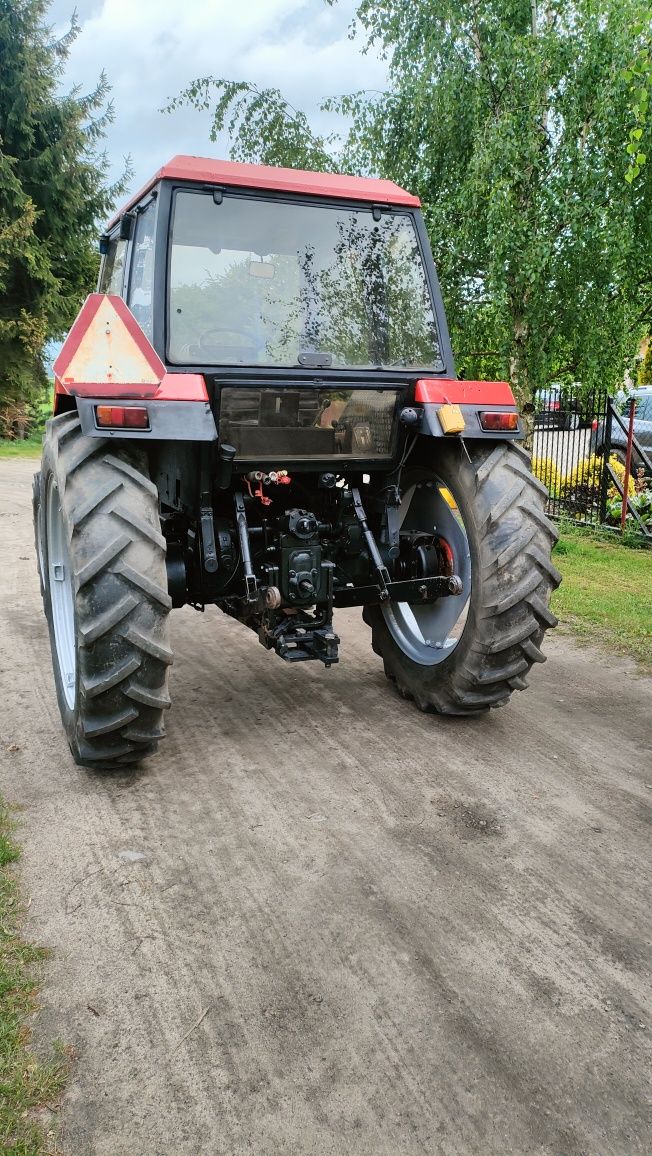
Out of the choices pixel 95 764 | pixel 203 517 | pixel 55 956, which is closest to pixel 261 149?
pixel 203 517

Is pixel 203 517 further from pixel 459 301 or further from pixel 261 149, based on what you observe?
pixel 261 149

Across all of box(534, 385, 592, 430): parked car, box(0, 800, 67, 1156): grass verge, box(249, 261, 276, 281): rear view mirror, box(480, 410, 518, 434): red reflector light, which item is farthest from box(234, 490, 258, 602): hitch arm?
box(534, 385, 592, 430): parked car

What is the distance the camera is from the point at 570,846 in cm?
329

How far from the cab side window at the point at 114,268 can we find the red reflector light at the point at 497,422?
6.50 ft

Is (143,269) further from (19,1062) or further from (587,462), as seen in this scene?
(587,462)

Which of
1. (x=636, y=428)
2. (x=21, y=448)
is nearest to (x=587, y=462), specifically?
(x=636, y=428)

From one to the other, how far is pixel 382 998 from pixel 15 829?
160cm

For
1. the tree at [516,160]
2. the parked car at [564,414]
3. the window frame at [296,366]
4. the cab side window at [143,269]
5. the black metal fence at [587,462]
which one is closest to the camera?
the window frame at [296,366]

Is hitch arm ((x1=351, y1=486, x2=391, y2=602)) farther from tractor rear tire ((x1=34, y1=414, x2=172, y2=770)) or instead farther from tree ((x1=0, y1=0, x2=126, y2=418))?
tree ((x1=0, y1=0, x2=126, y2=418))

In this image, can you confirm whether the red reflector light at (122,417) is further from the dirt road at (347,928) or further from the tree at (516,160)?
the tree at (516,160)

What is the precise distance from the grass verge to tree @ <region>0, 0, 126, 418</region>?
18.4 meters

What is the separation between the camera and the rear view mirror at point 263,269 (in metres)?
4.08

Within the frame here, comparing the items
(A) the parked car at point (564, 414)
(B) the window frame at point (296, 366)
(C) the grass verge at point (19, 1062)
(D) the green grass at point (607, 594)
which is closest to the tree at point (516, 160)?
(A) the parked car at point (564, 414)

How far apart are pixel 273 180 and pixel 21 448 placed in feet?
55.9
